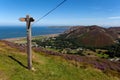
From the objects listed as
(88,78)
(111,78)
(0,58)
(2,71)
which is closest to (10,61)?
(0,58)

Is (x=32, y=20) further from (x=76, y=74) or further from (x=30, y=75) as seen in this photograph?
(x=76, y=74)

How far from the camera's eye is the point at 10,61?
902 inches

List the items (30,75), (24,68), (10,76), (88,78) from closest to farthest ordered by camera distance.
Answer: (10,76) < (30,75) < (24,68) < (88,78)

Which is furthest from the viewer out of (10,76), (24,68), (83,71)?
(83,71)

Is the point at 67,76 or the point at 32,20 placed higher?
the point at 32,20

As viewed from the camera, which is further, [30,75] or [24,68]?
[24,68]

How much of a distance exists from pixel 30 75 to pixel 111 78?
39.8 ft

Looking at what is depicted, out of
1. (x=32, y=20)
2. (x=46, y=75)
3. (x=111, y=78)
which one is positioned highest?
(x=32, y=20)

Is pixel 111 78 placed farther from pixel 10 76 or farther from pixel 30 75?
pixel 10 76

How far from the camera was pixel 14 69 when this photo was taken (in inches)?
800

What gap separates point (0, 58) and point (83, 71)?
1122 centimetres

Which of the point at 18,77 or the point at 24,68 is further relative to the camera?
the point at 24,68

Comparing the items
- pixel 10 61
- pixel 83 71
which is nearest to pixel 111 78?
pixel 83 71

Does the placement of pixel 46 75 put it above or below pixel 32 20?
below
